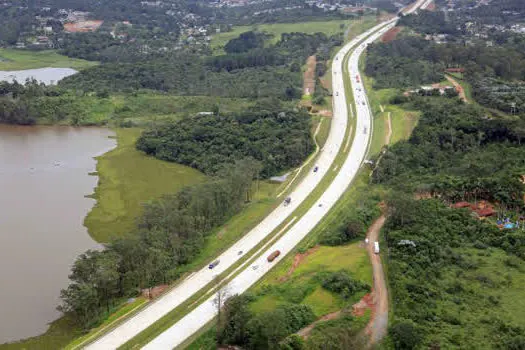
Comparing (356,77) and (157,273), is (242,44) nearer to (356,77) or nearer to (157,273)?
(356,77)

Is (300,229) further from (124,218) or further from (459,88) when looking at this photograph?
(459,88)

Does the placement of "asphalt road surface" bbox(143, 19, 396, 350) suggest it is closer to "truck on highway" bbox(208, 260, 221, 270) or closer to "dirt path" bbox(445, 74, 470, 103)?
"truck on highway" bbox(208, 260, 221, 270)

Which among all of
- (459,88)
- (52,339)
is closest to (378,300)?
(52,339)

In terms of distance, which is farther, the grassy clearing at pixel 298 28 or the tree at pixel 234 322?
the grassy clearing at pixel 298 28

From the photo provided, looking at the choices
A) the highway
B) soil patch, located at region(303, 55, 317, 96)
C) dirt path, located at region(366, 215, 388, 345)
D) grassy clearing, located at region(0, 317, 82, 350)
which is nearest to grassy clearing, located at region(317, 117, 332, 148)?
the highway

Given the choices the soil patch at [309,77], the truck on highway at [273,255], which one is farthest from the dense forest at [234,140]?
the truck on highway at [273,255]

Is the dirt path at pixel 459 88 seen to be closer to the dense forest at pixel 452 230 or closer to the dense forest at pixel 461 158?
the dense forest at pixel 461 158

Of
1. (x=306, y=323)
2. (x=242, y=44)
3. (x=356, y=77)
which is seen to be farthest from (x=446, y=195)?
(x=242, y=44)
